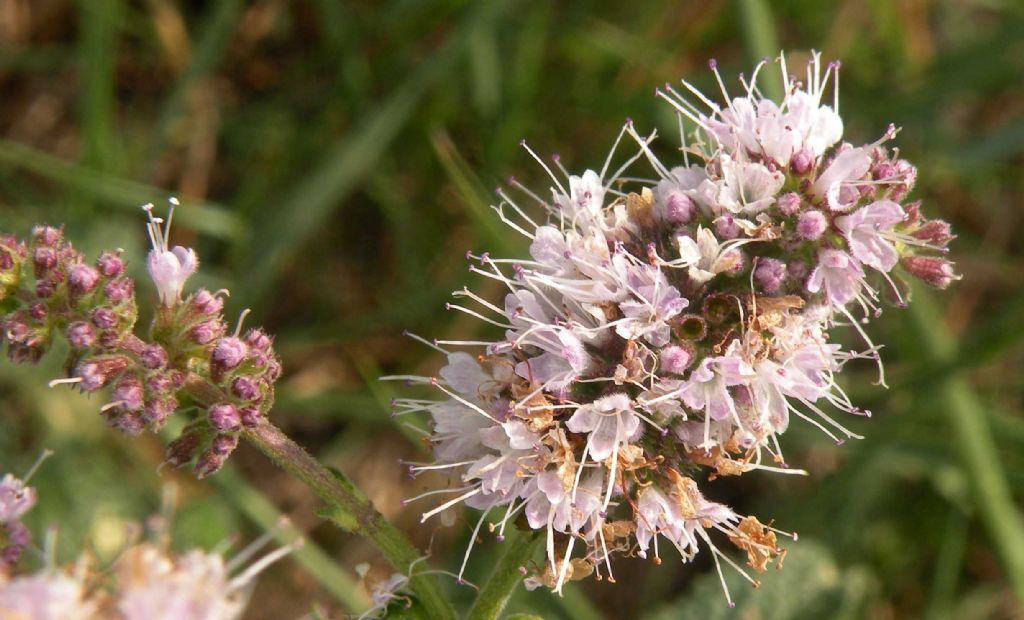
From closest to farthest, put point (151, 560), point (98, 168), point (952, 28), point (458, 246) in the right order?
point (151, 560)
point (98, 168)
point (458, 246)
point (952, 28)

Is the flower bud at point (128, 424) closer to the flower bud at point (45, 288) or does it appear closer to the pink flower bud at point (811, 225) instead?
the flower bud at point (45, 288)

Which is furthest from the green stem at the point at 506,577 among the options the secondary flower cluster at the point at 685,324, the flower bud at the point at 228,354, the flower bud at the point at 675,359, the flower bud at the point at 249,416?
the flower bud at the point at 228,354

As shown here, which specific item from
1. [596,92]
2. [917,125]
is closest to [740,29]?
[596,92]

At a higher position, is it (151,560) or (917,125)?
(917,125)

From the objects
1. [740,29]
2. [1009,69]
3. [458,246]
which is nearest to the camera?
[740,29]

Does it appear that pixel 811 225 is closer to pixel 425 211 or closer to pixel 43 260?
pixel 43 260

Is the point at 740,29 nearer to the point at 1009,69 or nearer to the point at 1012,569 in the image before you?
the point at 1009,69
